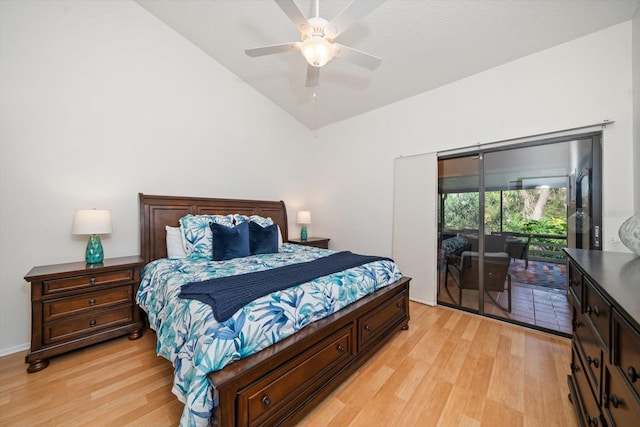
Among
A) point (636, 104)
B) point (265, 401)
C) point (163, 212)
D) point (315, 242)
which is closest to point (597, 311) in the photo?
point (265, 401)

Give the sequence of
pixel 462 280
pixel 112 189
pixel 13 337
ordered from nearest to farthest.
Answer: pixel 13 337 < pixel 112 189 < pixel 462 280

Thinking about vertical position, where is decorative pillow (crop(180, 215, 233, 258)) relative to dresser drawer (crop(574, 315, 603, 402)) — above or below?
above

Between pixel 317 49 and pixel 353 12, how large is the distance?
351 mm

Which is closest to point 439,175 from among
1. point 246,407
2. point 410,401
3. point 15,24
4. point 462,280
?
point 462,280

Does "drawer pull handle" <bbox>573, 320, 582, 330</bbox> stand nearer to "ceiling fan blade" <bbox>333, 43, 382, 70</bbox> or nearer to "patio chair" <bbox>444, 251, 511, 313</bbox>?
"patio chair" <bbox>444, 251, 511, 313</bbox>

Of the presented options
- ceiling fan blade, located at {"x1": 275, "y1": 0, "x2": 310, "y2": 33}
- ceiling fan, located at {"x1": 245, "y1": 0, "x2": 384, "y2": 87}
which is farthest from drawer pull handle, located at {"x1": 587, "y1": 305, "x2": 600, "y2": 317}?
ceiling fan blade, located at {"x1": 275, "y1": 0, "x2": 310, "y2": 33}

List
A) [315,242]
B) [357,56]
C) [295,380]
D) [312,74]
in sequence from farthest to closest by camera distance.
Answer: [315,242], [312,74], [357,56], [295,380]

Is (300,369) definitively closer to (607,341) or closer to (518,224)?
(607,341)

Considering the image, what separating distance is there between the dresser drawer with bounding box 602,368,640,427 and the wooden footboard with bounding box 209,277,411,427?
1.22m

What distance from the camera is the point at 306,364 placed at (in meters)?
1.43

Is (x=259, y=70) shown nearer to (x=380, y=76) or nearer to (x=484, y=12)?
(x=380, y=76)

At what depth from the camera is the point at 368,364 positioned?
1956 millimetres

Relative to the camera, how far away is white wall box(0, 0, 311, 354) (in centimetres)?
210

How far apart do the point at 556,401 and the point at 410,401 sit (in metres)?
0.96
